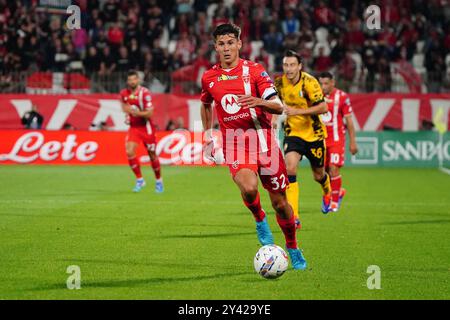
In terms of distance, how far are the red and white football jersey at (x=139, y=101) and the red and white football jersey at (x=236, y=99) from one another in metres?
10.6

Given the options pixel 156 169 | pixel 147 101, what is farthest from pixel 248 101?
pixel 147 101

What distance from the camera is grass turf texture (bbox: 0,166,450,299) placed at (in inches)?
317

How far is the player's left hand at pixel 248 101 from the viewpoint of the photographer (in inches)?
339

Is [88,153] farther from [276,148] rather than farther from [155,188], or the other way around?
[276,148]

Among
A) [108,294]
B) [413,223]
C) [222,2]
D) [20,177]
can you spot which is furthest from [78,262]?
[222,2]

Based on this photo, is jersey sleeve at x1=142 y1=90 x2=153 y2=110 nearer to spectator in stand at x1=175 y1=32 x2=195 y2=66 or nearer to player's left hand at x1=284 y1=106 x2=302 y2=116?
player's left hand at x1=284 y1=106 x2=302 y2=116

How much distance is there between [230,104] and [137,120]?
11380 millimetres

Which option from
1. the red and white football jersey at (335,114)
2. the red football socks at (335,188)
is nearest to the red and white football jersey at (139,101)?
the red and white football jersey at (335,114)

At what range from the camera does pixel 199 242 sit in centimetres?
1145

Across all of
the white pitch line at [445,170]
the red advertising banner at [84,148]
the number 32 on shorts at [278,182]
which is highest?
the number 32 on shorts at [278,182]

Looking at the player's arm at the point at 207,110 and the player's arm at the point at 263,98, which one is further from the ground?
the player's arm at the point at 263,98

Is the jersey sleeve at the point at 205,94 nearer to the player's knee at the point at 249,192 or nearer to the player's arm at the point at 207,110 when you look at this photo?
the player's arm at the point at 207,110

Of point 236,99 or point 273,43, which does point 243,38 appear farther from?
point 236,99
